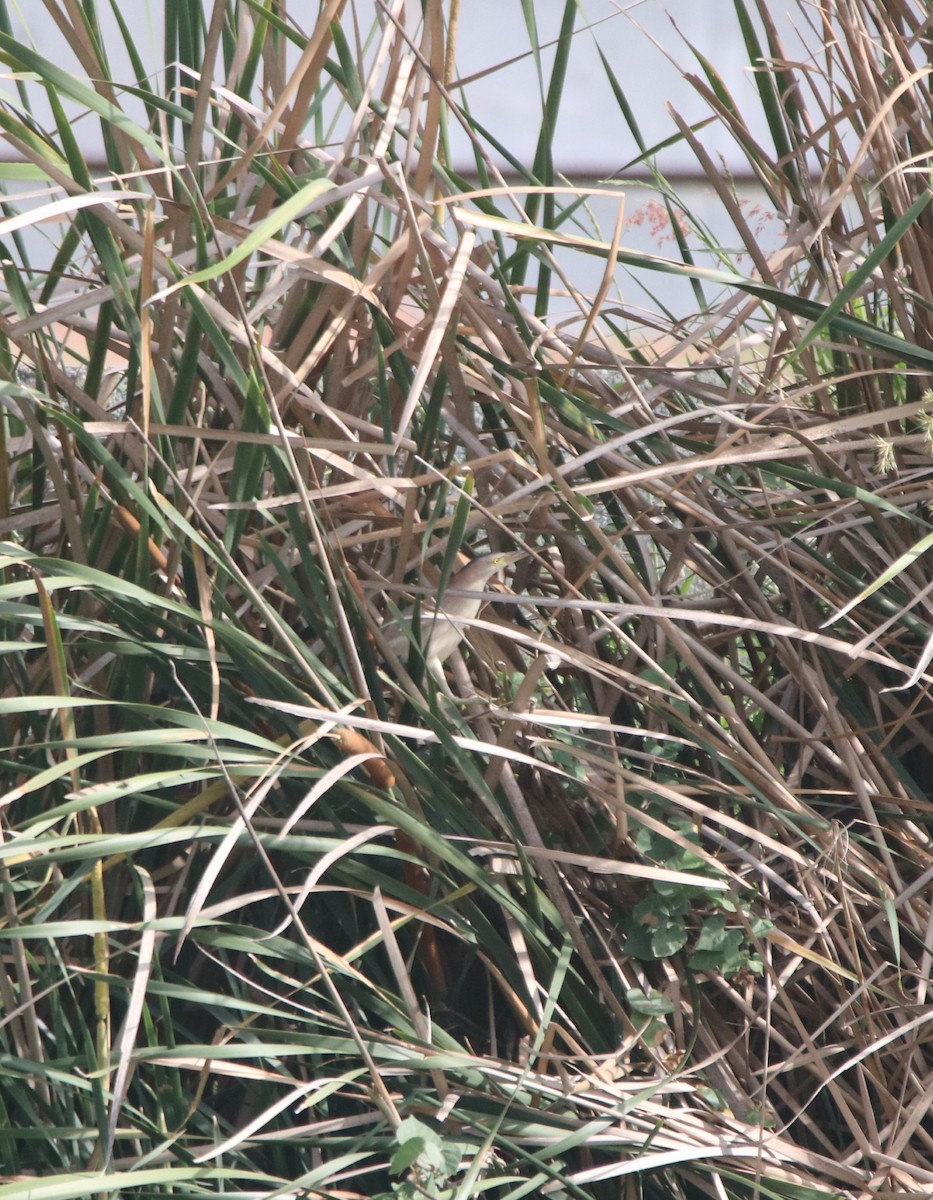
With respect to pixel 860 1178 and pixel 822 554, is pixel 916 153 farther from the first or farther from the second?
pixel 860 1178

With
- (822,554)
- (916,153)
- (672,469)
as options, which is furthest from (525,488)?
(916,153)

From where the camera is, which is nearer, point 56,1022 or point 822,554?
point 56,1022

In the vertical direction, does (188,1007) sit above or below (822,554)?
Answer: below
